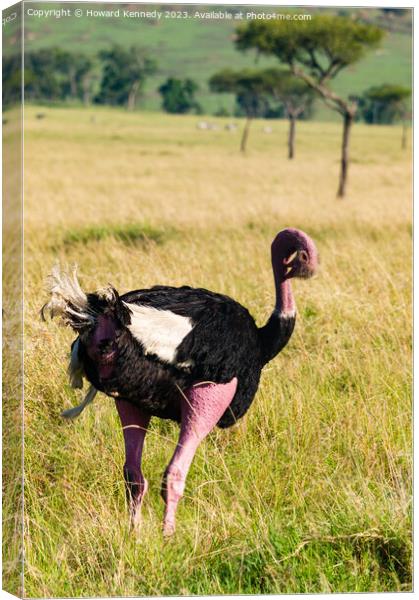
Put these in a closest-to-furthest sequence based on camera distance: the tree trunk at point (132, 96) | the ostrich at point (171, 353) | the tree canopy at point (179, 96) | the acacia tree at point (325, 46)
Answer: the ostrich at point (171, 353) < the acacia tree at point (325, 46) < the tree trunk at point (132, 96) < the tree canopy at point (179, 96)

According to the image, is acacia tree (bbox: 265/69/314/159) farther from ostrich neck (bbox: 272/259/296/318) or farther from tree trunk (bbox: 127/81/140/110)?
ostrich neck (bbox: 272/259/296/318)

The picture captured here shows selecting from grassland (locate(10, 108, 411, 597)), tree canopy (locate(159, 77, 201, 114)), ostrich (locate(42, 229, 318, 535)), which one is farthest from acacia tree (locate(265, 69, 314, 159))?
ostrich (locate(42, 229, 318, 535))

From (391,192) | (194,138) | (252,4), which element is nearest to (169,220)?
(252,4)

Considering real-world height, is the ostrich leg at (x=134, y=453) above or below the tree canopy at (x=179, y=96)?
below

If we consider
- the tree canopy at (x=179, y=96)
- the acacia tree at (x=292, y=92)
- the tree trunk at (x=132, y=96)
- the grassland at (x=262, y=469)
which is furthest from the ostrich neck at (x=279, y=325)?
the acacia tree at (x=292, y=92)

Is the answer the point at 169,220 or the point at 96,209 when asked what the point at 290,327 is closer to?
the point at 169,220

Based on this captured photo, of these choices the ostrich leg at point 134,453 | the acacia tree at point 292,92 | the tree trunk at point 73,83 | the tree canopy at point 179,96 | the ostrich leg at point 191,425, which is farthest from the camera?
the acacia tree at point 292,92

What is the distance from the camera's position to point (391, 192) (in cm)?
2112

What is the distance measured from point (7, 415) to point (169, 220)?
26.0ft

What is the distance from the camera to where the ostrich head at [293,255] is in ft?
14.7

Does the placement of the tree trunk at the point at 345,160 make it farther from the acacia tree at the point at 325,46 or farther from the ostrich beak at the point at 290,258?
the ostrich beak at the point at 290,258

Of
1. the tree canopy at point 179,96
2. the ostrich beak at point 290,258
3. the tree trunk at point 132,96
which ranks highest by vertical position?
the tree canopy at point 179,96

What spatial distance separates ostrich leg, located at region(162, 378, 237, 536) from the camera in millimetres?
4176

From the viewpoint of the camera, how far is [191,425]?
4.19 metres
